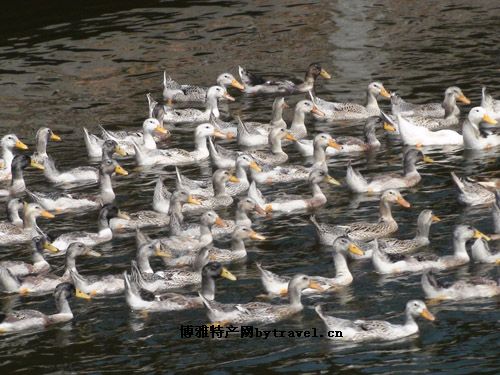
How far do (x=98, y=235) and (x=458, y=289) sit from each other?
269 inches

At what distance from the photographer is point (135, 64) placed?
37.5m

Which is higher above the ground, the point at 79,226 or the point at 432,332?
the point at 79,226

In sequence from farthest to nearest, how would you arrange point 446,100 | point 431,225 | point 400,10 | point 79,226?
point 400,10, point 446,100, point 79,226, point 431,225

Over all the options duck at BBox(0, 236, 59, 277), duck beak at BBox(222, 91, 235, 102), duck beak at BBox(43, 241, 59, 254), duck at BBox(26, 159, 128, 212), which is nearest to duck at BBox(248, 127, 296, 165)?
duck at BBox(26, 159, 128, 212)

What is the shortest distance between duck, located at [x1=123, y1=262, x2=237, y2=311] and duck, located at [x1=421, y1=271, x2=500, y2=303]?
10.2 feet

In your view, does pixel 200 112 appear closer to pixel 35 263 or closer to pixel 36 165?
pixel 36 165

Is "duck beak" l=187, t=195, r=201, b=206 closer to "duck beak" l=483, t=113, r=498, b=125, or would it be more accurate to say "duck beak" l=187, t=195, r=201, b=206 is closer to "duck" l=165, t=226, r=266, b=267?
"duck" l=165, t=226, r=266, b=267

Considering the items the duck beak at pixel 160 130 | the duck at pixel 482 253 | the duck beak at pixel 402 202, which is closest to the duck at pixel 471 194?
the duck beak at pixel 402 202

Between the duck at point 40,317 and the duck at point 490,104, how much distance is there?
11.4 m

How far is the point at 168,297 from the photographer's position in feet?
71.1

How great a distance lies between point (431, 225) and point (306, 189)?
341cm

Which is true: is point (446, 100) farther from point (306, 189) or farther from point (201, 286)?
point (201, 286)

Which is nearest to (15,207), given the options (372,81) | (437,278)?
(437,278)

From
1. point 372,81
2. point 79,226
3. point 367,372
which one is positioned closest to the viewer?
point 367,372
